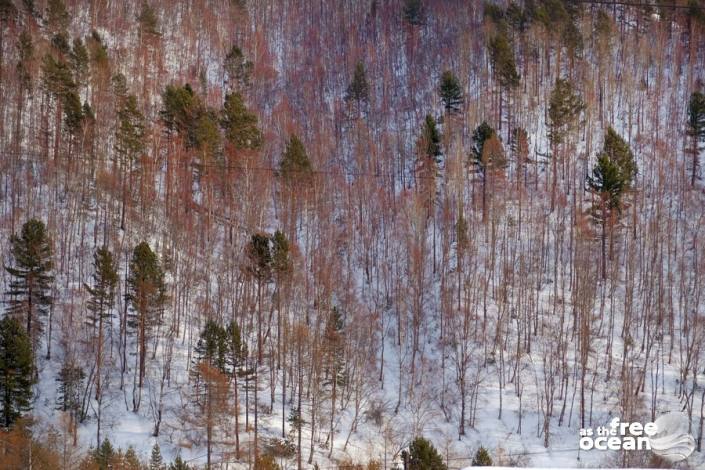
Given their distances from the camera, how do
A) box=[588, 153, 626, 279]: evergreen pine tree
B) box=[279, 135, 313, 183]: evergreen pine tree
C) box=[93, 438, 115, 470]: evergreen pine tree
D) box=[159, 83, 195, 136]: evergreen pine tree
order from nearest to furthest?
box=[93, 438, 115, 470]: evergreen pine tree, box=[588, 153, 626, 279]: evergreen pine tree, box=[279, 135, 313, 183]: evergreen pine tree, box=[159, 83, 195, 136]: evergreen pine tree

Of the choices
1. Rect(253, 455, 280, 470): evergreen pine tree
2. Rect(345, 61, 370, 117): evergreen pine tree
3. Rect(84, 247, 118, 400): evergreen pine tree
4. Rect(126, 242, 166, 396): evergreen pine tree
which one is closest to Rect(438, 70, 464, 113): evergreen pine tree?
Rect(345, 61, 370, 117): evergreen pine tree

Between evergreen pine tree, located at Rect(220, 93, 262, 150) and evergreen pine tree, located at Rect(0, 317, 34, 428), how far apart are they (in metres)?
21.2

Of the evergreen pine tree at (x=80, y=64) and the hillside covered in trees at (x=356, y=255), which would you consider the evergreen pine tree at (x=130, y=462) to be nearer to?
the hillside covered in trees at (x=356, y=255)

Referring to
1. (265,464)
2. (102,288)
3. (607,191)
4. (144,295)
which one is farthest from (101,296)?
(607,191)

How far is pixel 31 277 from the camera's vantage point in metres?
30.4

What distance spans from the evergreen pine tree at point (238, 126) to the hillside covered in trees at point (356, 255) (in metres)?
0.41

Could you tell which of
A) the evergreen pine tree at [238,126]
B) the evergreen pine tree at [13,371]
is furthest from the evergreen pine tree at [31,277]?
the evergreen pine tree at [238,126]

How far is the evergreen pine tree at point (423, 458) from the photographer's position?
2541 cm

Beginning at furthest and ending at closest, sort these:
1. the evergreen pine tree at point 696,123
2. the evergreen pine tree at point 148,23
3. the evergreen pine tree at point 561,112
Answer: the evergreen pine tree at point 148,23
the evergreen pine tree at point 561,112
the evergreen pine tree at point 696,123

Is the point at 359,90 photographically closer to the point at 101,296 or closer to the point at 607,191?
the point at 607,191

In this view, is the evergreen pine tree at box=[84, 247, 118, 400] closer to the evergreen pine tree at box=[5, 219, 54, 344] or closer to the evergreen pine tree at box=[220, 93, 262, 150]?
the evergreen pine tree at box=[5, 219, 54, 344]

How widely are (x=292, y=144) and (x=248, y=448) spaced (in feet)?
69.4

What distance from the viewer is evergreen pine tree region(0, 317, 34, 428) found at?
26.4 metres

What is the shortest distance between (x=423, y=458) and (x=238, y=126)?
27.2 metres
